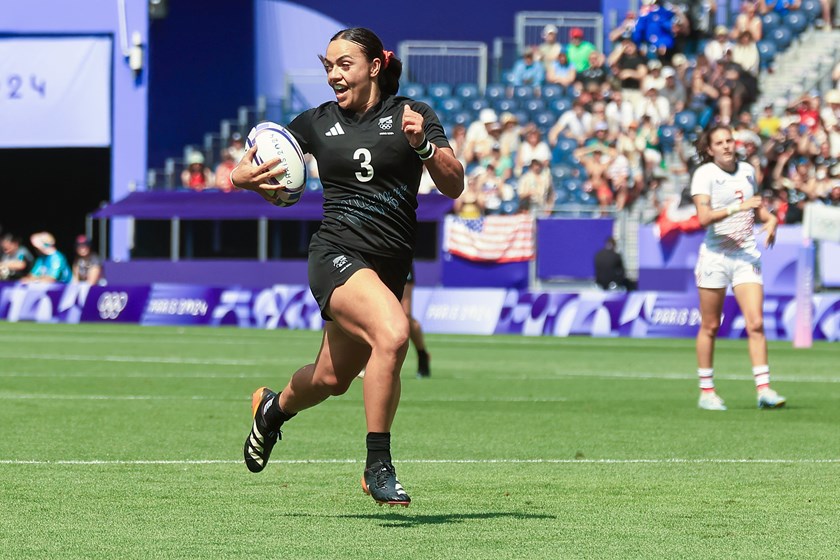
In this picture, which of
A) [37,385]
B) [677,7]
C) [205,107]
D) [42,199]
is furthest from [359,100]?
[42,199]

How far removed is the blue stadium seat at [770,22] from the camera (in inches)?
1364

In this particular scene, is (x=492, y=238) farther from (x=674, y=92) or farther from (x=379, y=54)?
(x=379, y=54)

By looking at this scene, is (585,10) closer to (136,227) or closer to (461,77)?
(461,77)

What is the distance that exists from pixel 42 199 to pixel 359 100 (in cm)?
3996

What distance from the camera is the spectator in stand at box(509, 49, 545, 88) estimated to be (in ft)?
120

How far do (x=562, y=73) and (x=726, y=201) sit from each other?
22618mm

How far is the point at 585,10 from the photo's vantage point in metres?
43.2

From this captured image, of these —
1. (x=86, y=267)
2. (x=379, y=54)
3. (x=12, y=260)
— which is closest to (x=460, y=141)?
(x=86, y=267)

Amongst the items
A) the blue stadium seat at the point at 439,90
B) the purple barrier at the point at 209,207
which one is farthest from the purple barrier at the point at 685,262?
the blue stadium seat at the point at 439,90

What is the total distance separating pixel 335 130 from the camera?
805 cm

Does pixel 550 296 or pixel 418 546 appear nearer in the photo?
pixel 418 546

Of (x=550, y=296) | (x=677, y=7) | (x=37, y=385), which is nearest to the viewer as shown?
(x=37, y=385)

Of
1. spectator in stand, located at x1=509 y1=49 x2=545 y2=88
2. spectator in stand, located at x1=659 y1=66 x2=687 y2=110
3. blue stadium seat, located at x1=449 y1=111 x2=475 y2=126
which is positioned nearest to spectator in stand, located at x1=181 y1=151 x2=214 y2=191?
blue stadium seat, located at x1=449 y1=111 x2=475 y2=126

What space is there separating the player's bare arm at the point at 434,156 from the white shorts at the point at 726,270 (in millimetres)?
6269
